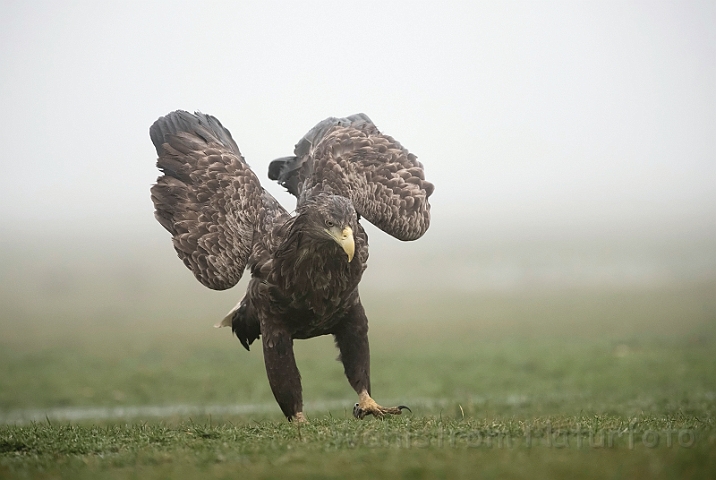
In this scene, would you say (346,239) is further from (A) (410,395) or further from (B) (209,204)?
(A) (410,395)

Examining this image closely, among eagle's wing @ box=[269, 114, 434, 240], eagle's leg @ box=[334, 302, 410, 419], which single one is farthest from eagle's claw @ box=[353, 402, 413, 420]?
eagle's wing @ box=[269, 114, 434, 240]

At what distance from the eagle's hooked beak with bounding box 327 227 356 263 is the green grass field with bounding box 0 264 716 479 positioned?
4.81ft

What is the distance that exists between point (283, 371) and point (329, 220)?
1.76 meters

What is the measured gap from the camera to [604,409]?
11.6 metres

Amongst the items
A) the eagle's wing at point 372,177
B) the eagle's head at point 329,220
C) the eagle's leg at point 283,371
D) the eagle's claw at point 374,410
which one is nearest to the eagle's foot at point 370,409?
the eagle's claw at point 374,410

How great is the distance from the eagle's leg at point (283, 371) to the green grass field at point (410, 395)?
0.29 metres

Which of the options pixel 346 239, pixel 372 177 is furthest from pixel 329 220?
pixel 372 177

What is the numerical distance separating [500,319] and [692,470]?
103ft

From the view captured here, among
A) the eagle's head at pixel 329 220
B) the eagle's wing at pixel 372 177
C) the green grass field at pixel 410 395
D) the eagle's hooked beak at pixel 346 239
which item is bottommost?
the green grass field at pixel 410 395

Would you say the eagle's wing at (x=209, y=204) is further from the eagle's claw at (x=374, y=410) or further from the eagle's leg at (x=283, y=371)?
the eagle's claw at (x=374, y=410)

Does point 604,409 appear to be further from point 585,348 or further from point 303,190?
point 585,348

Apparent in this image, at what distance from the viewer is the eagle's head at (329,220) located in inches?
321

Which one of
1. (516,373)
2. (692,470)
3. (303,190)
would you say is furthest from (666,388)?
(692,470)

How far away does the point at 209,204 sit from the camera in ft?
31.8
